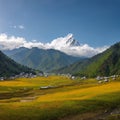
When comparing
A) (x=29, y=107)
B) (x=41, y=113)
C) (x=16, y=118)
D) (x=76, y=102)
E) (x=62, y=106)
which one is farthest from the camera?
(x=76, y=102)

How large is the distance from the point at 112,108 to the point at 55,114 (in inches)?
1302

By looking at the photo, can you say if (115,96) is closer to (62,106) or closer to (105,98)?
(105,98)

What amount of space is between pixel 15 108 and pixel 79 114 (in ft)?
70.8

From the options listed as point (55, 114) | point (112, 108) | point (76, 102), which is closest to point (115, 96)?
point (112, 108)

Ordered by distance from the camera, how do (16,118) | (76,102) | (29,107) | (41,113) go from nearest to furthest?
(16,118), (41,113), (29,107), (76,102)

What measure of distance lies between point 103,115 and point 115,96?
114 ft

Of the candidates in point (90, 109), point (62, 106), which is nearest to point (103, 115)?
point (90, 109)

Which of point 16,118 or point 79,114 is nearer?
point 16,118

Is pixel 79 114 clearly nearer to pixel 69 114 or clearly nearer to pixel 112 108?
pixel 69 114

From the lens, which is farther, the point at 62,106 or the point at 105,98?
the point at 105,98

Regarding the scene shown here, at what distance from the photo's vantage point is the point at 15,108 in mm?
105438

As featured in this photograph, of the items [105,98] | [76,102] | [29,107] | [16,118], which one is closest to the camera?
[16,118]

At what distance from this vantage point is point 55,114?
103 meters

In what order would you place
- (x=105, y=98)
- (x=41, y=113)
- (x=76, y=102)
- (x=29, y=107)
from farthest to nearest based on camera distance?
(x=105, y=98) → (x=76, y=102) → (x=29, y=107) → (x=41, y=113)
